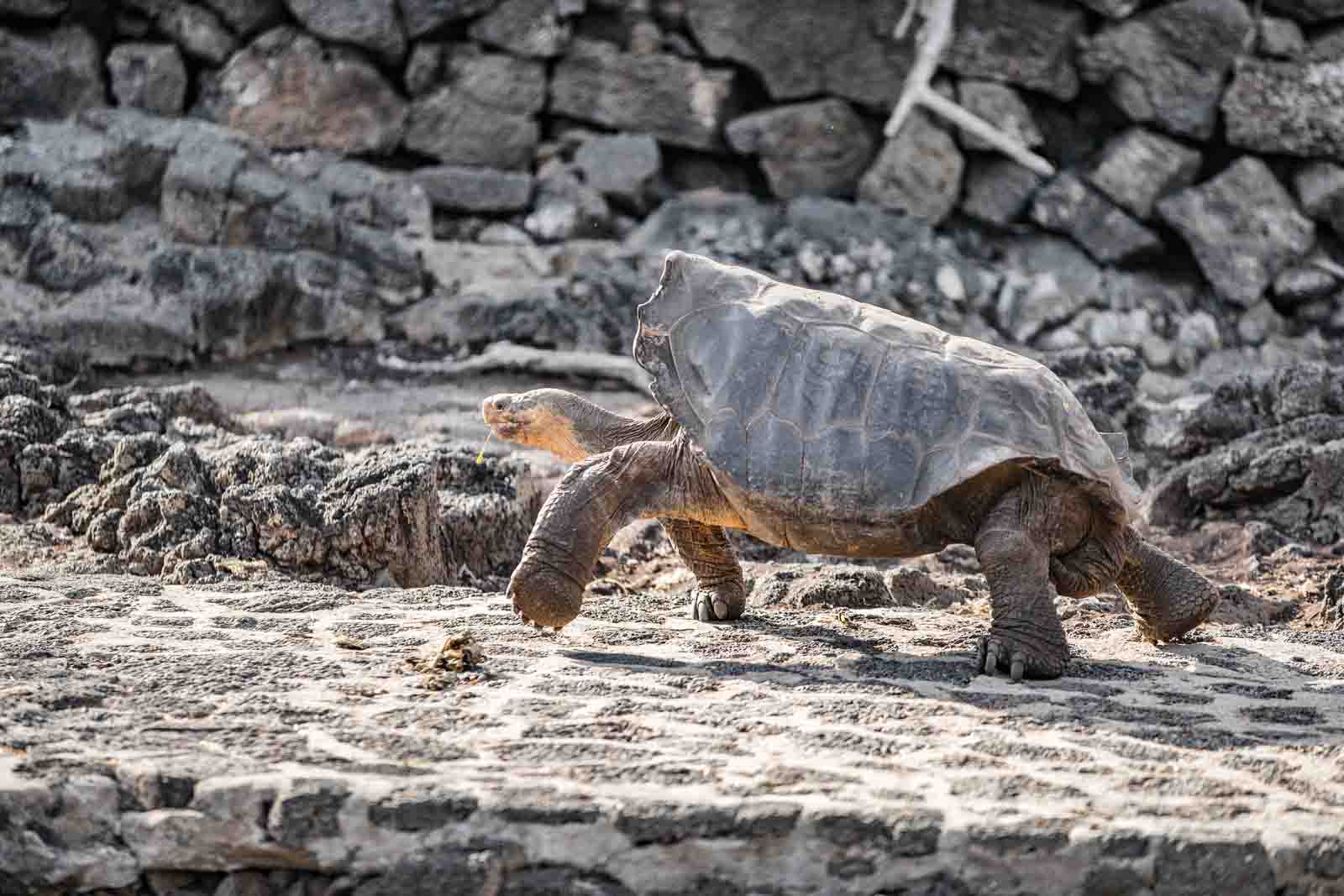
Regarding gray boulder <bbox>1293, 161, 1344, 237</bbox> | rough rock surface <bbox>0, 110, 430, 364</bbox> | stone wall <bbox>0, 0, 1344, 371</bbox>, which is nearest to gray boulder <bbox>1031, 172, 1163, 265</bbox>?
stone wall <bbox>0, 0, 1344, 371</bbox>

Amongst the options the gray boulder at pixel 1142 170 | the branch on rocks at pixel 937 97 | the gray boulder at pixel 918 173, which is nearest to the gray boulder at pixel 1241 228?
the gray boulder at pixel 1142 170

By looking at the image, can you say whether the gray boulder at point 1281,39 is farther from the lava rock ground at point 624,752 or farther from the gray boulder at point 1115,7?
the lava rock ground at point 624,752

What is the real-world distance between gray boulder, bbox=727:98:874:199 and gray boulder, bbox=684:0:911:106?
0.20m

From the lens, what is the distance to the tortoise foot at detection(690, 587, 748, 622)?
18.5 feet

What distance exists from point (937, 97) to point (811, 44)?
1257 millimetres

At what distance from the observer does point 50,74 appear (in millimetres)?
13305

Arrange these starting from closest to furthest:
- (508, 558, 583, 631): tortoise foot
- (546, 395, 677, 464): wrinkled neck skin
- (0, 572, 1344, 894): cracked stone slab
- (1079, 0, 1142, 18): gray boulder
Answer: (0, 572, 1344, 894): cracked stone slab
(508, 558, 583, 631): tortoise foot
(546, 395, 677, 464): wrinkled neck skin
(1079, 0, 1142, 18): gray boulder

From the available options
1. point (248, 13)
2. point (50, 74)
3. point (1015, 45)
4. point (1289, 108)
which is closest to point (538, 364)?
point (248, 13)

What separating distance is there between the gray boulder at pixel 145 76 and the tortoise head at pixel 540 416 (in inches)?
359

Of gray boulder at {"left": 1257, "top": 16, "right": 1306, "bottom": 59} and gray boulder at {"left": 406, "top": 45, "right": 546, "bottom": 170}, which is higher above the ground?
gray boulder at {"left": 1257, "top": 16, "right": 1306, "bottom": 59}

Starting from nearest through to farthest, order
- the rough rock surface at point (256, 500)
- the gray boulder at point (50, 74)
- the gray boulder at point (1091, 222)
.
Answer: the rough rock surface at point (256, 500) → the gray boulder at point (50, 74) → the gray boulder at point (1091, 222)

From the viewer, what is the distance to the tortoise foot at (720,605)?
222 inches

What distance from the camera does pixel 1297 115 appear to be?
13836 mm

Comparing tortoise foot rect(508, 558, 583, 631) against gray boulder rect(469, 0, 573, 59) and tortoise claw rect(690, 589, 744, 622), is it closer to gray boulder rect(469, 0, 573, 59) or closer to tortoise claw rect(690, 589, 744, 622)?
tortoise claw rect(690, 589, 744, 622)
